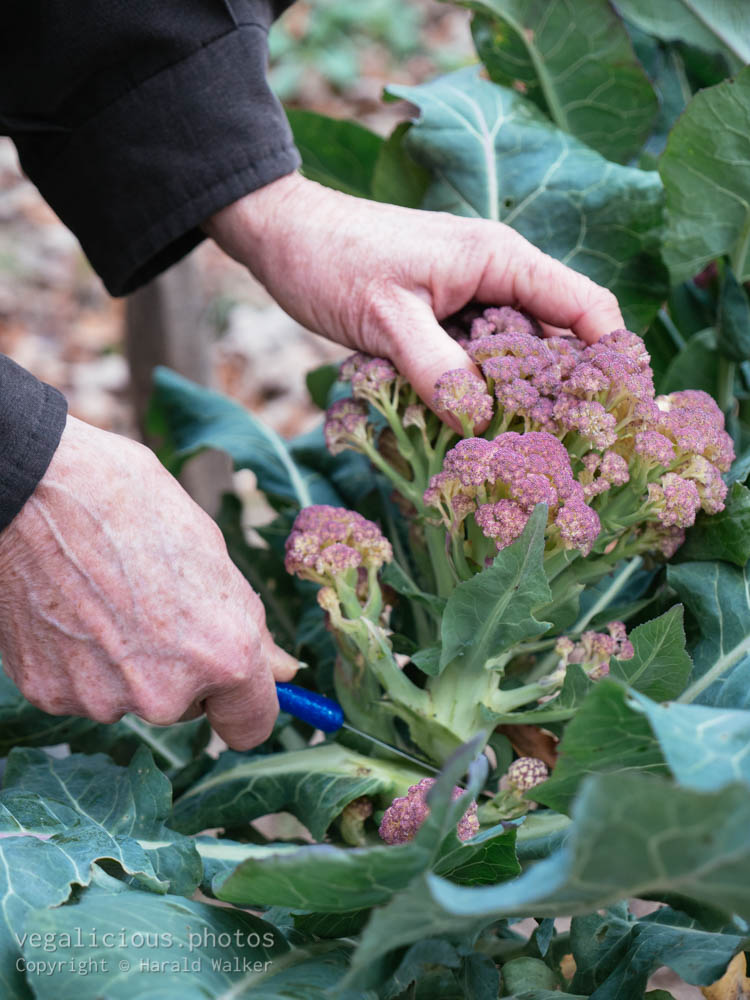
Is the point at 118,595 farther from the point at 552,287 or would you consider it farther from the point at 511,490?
the point at 552,287

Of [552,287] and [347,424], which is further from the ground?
[552,287]

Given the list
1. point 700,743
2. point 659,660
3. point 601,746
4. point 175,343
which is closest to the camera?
point 700,743

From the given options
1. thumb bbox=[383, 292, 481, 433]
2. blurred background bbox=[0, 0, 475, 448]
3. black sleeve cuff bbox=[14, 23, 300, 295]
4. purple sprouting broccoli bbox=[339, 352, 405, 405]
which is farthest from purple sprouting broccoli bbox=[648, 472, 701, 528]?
blurred background bbox=[0, 0, 475, 448]

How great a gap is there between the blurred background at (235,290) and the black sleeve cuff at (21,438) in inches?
97.0

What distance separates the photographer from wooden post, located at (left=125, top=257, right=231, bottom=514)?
2.60 m

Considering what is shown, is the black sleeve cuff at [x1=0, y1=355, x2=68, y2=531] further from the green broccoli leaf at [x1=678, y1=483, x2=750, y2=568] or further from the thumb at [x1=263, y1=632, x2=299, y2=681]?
the green broccoli leaf at [x1=678, y1=483, x2=750, y2=568]

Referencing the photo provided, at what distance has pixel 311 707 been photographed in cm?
125

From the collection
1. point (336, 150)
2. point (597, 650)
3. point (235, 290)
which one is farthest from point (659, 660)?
point (235, 290)

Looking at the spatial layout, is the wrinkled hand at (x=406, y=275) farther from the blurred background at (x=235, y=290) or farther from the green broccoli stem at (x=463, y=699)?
the blurred background at (x=235, y=290)

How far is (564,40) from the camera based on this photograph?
63.7 inches

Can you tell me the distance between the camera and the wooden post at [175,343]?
260cm

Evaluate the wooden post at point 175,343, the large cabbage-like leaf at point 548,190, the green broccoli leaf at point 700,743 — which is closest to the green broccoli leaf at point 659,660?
the green broccoli leaf at point 700,743

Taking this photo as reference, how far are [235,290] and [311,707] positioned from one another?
4.06m

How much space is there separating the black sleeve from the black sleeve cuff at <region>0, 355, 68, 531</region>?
1.72 feet
